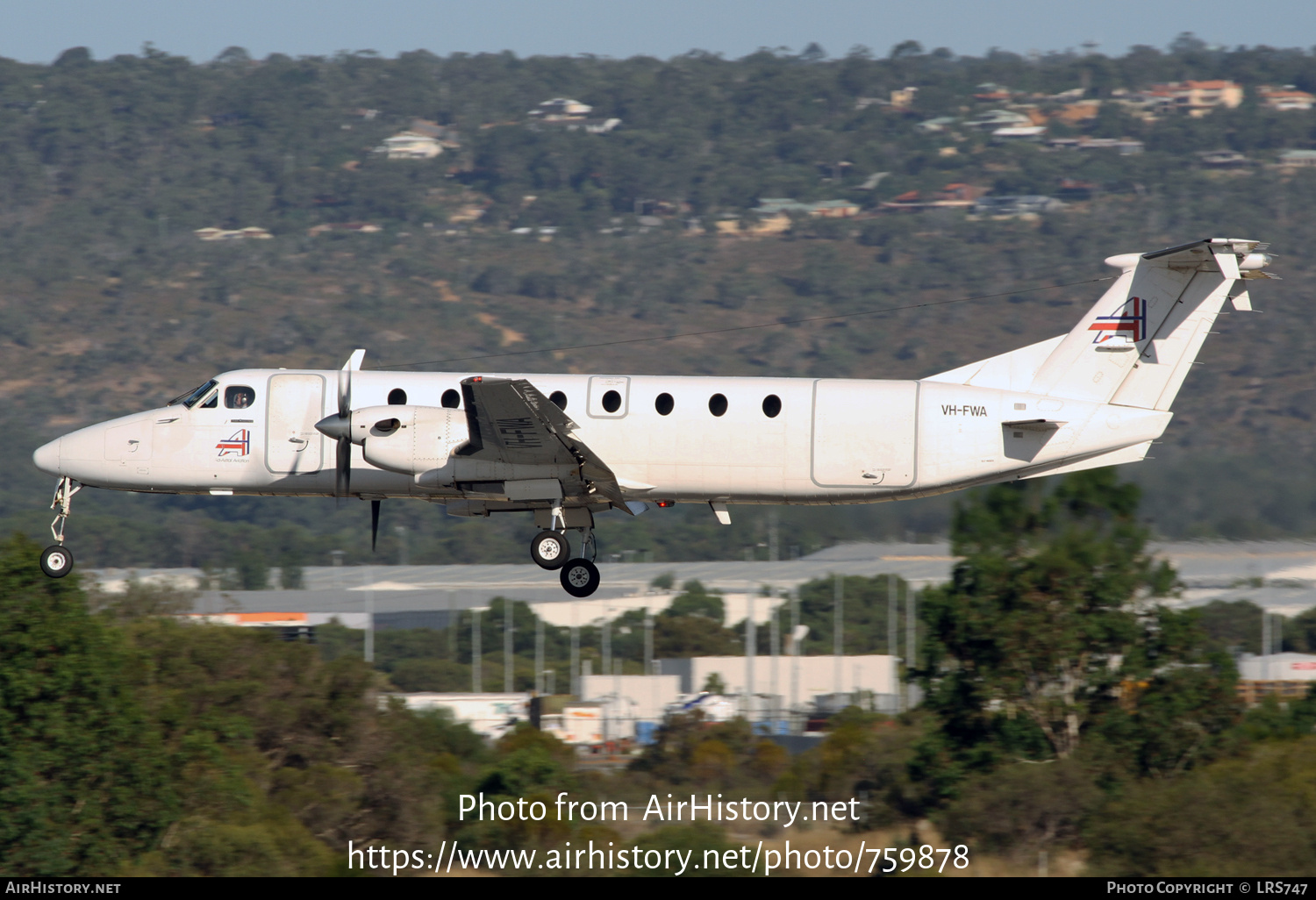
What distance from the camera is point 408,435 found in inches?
809

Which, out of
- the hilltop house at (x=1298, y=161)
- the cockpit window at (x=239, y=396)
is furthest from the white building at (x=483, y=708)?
the hilltop house at (x=1298, y=161)

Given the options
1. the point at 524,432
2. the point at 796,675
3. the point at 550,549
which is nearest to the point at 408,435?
the point at 524,432

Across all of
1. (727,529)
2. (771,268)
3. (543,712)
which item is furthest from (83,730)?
(771,268)

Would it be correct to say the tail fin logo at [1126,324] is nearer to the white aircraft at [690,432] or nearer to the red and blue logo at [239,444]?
the white aircraft at [690,432]

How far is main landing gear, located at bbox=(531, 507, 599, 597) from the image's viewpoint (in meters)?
21.2

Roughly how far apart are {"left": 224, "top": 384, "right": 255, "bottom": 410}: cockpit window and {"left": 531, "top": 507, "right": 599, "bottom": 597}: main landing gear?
4860 mm

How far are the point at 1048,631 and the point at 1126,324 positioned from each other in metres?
20.1

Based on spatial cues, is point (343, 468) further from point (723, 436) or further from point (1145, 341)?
point (1145, 341)

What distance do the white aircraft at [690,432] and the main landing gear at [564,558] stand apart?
29 mm

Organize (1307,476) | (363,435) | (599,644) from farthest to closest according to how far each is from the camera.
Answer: (599,644)
(1307,476)
(363,435)

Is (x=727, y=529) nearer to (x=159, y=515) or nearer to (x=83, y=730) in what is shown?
(x=159, y=515)

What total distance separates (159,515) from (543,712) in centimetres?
5205

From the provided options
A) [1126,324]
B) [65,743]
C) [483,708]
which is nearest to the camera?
[1126,324]

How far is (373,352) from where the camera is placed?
5226 inches
